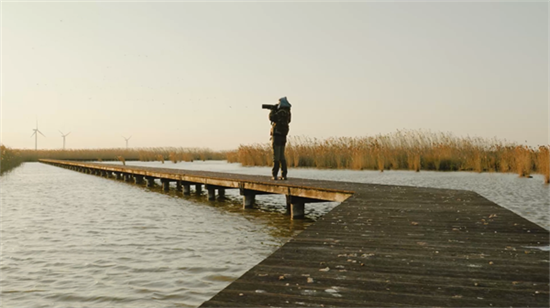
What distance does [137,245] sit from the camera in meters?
6.71

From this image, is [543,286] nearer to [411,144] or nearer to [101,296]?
[101,296]

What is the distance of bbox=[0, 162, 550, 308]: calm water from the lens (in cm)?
449

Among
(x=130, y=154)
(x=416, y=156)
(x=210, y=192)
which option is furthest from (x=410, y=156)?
(x=130, y=154)

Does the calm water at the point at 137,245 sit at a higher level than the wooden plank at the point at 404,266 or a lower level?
lower

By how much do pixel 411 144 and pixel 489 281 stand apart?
67.7 ft

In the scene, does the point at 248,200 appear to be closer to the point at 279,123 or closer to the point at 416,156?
the point at 279,123

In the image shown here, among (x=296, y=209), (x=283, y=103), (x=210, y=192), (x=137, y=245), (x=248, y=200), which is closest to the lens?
(x=137, y=245)

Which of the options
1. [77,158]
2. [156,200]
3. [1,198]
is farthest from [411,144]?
[77,158]

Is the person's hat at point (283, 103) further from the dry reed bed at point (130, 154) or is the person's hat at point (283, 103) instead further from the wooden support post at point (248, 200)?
the dry reed bed at point (130, 154)

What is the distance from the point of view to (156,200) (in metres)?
13.5

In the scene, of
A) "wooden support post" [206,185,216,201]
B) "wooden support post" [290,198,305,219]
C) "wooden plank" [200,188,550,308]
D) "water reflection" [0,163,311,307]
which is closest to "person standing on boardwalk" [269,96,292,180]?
"wooden support post" [290,198,305,219]

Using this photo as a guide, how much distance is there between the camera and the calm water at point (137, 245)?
4.49 m

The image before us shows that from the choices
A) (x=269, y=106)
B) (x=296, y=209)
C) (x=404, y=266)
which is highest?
(x=269, y=106)

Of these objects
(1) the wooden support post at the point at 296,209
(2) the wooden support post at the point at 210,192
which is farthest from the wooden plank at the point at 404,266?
(2) the wooden support post at the point at 210,192
